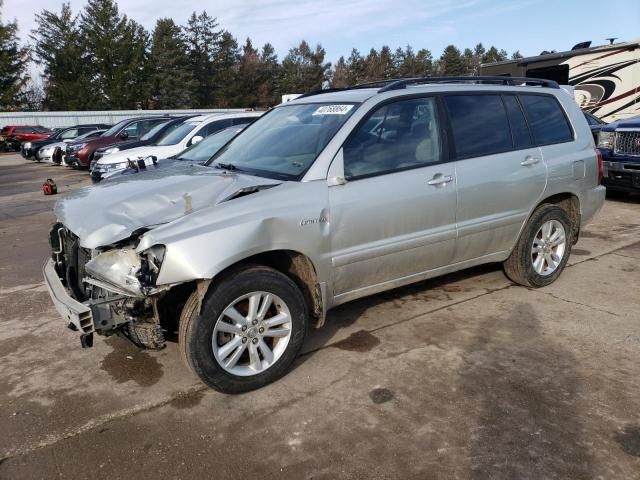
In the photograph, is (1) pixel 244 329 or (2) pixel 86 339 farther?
(1) pixel 244 329

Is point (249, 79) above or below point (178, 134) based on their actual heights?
above

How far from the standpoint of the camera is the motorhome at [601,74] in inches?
486

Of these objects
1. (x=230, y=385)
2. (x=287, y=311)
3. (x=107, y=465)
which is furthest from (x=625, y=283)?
(x=107, y=465)

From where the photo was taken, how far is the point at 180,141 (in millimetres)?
10805

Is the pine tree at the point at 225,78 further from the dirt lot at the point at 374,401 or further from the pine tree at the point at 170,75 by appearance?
the dirt lot at the point at 374,401

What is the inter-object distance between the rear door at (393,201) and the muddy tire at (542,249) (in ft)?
3.35

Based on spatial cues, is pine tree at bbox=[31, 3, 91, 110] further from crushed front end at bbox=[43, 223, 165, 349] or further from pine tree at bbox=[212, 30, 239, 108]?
crushed front end at bbox=[43, 223, 165, 349]

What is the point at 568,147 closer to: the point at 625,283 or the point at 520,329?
the point at 625,283

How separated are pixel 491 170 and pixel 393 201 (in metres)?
1.09

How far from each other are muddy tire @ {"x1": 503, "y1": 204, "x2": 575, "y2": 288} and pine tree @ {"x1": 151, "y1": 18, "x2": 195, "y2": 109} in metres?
61.2

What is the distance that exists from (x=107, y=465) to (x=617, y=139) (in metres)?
9.71

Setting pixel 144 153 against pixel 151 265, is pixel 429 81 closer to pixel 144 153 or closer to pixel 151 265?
pixel 151 265

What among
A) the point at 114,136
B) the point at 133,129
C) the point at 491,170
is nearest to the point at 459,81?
the point at 491,170

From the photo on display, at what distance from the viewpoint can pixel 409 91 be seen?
13.1 feet
